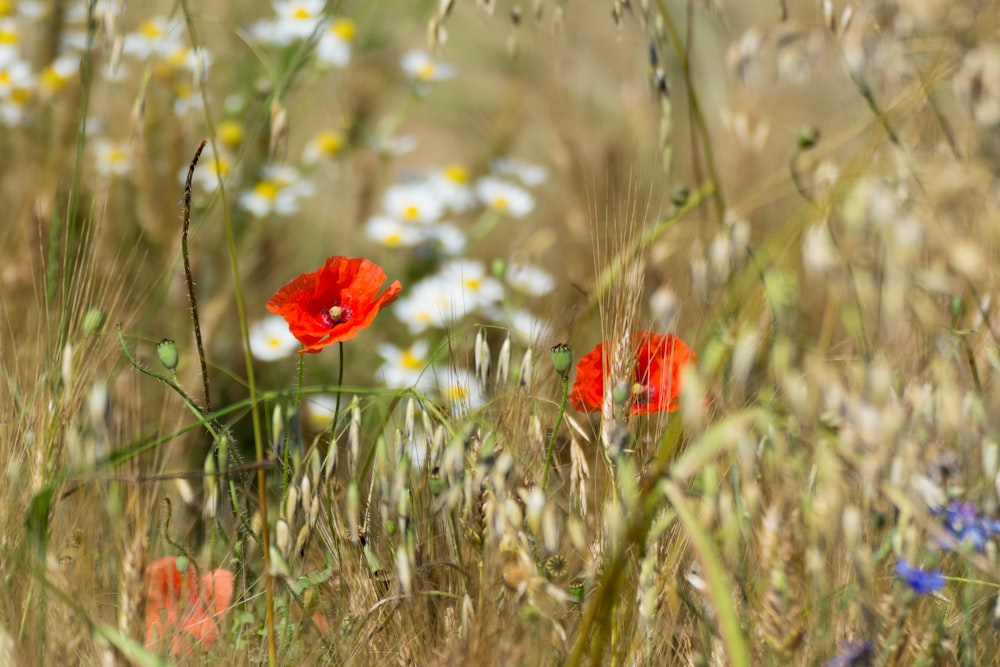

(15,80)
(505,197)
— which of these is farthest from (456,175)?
(15,80)

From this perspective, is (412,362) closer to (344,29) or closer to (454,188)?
(454,188)

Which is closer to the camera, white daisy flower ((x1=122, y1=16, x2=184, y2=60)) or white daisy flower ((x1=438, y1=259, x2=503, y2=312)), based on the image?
white daisy flower ((x1=438, y1=259, x2=503, y2=312))

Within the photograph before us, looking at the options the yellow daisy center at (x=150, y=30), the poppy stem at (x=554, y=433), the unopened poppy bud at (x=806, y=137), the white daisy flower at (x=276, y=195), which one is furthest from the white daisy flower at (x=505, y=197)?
the poppy stem at (x=554, y=433)

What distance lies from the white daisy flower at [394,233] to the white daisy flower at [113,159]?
1.67 ft

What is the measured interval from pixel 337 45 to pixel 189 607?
1.62m

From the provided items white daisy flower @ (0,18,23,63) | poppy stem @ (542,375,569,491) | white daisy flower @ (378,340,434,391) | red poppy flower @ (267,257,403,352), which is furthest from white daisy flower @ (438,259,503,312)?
white daisy flower @ (0,18,23,63)

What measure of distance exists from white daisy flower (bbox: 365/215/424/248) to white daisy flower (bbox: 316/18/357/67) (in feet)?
1.14

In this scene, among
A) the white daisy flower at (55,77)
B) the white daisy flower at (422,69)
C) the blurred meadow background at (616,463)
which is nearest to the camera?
the blurred meadow background at (616,463)

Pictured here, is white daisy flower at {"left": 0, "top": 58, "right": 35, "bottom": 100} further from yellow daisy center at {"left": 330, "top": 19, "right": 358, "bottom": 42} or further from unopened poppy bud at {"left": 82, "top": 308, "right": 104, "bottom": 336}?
unopened poppy bud at {"left": 82, "top": 308, "right": 104, "bottom": 336}

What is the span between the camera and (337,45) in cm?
235

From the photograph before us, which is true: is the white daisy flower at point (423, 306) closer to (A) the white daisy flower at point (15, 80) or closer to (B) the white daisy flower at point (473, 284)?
(B) the white daisy flower at point (473, 284)

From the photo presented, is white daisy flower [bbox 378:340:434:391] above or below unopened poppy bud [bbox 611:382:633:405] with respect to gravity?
below

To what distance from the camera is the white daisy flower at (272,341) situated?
1905mm

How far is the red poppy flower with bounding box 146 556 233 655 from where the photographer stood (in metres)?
0.93
